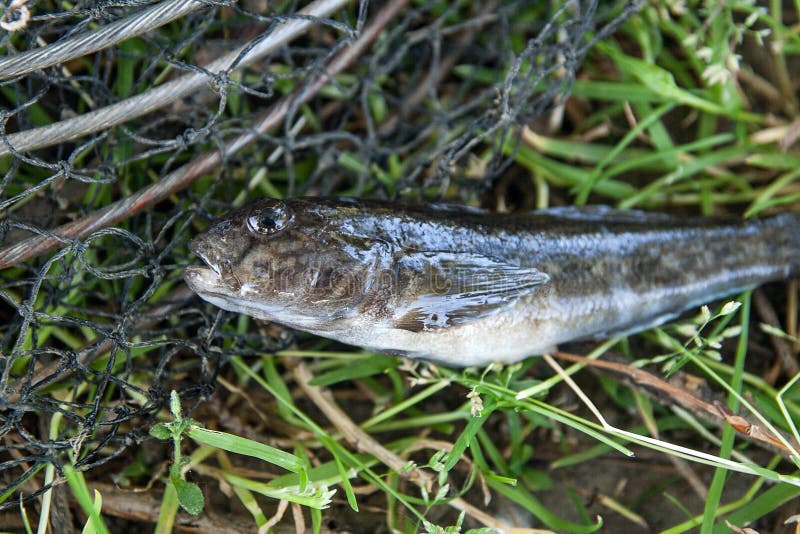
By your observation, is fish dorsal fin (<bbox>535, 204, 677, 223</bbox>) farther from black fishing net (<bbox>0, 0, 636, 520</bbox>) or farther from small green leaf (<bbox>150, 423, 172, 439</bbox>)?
small green leaf (<bbox>150, 423, 172, 439</bbox>)

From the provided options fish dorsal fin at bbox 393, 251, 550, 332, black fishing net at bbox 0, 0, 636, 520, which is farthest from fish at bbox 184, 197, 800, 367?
black fishing net at bbox 0, 0, 636, 520

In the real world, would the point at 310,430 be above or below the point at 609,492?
above

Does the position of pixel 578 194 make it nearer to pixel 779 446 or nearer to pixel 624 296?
pixel 624 296

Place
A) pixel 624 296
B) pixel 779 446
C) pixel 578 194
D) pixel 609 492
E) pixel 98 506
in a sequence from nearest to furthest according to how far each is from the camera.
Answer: pixel 98 506
pixel 779 446
pixel 624 296
pixel 609 492
pixel 578 194

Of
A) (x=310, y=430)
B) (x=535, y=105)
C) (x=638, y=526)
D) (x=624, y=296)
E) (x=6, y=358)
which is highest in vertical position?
(x=535, y=105)

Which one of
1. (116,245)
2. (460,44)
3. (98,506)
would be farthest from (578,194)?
(98,506)

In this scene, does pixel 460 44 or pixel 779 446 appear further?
pixel 460 44

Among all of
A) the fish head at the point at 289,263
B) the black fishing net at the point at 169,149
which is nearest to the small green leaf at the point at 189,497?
the black fishing net at the point at 169,149

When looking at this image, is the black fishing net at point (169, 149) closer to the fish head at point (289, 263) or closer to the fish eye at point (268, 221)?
the fish head at point (289, 263)
